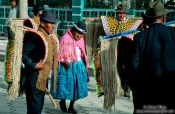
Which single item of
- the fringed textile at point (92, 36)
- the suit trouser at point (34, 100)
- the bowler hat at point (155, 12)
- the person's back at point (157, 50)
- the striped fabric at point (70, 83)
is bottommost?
the striped fabric at point (70, 83)

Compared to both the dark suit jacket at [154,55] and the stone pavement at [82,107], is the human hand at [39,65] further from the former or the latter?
the stone pavement at [82,107]

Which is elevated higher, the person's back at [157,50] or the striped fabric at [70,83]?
the person's back at [157,50]

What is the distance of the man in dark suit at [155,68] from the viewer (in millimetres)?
4500

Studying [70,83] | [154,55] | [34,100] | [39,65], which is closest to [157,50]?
[154,55]

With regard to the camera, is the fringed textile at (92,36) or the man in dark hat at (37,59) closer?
the man in dark hat at (37,59)

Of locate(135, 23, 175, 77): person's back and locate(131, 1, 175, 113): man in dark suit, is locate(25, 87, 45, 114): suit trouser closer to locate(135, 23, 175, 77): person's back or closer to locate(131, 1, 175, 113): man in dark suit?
locate(131, 1, 175, 113): man in dark suit

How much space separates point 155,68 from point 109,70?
2.05 meters

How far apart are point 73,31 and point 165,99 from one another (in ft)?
12.8

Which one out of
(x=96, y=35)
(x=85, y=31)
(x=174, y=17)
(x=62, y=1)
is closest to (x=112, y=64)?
(x=85, y=31)

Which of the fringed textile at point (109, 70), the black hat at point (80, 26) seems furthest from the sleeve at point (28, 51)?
the black hat at point (80, 26)

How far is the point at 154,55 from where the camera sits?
4.52m

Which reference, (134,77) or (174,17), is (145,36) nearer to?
(134,77)

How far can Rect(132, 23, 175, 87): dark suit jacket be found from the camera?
177 inches

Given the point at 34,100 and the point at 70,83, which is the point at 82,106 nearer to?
the point at 70,83
